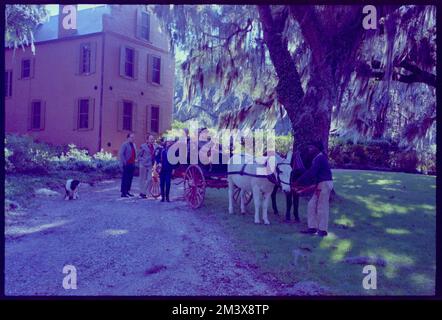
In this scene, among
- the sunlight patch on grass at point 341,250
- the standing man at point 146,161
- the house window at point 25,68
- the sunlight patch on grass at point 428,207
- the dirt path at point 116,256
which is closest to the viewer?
the dirt path at point 116,256

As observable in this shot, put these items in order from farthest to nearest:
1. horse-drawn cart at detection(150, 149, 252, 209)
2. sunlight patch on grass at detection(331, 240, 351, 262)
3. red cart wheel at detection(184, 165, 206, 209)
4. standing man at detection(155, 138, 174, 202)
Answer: red cart wheel at detection(184, 165, 206, 209) < horse-drawn cart at detection(150, 149, 252, 209) < standing man at detection(155, 138, 174, 202) < sunlight patch on grass at detection(331, 240, 351, 262)

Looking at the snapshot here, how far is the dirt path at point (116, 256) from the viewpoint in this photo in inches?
134

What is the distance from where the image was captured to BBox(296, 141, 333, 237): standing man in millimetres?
3820

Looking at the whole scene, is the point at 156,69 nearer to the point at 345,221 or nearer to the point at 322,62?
the point at 322,62

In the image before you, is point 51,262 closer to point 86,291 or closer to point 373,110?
point 86,291

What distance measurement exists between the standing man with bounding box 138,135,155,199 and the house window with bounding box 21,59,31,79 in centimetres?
141

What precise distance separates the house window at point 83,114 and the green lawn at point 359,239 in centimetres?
189

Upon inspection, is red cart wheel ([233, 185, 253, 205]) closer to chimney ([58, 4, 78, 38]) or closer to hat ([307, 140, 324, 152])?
hat ([307, 140, 324, 152])

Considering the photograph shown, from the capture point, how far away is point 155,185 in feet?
14.8

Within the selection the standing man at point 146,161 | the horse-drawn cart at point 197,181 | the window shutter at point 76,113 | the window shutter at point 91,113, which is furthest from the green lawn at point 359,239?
the window shutter at point 76,113

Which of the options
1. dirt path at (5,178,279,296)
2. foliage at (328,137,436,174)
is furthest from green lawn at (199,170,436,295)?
dirt path at (5,178,279,296)

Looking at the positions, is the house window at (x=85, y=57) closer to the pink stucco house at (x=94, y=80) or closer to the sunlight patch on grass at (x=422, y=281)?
the pink stucco house at (x=94, y=80)

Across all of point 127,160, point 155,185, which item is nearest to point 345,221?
point 155,185
